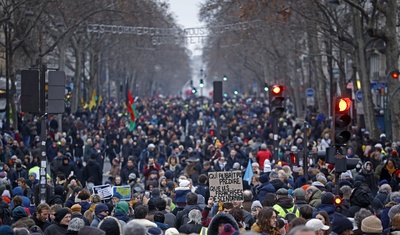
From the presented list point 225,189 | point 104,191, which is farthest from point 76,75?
point 225,189

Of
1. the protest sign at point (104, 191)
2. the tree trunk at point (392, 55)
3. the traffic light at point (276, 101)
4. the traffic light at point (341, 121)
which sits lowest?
the protest sign at point (104, 191)

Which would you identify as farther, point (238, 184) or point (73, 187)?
point (73, 187)

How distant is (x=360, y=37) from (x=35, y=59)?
57.3 feet

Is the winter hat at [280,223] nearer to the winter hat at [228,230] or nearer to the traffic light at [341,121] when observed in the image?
the winter hat at [228,230]

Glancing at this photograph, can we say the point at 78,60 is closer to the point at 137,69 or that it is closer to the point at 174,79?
the point at 137,69

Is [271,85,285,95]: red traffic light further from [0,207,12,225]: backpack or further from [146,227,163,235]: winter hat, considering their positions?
[146,227,163,235]: winter hat

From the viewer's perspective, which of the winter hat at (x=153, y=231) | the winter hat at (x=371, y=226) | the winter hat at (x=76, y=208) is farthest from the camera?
the winter hat at (x=76, y=208)

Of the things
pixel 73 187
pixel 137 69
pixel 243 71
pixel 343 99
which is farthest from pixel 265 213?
pixel 243 71

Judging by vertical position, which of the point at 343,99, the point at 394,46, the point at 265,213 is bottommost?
the point at 265,213

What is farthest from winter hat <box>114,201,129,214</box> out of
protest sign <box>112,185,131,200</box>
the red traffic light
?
the red traffic light

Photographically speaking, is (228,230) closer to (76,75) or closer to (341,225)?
(341,225)

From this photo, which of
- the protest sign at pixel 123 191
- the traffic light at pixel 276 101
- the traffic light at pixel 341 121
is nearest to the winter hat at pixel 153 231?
the traffic light at pixel 341 121

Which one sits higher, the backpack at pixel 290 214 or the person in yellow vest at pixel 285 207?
the person in yellow vest at pixel 285 207

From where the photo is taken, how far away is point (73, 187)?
21469 millimetres
